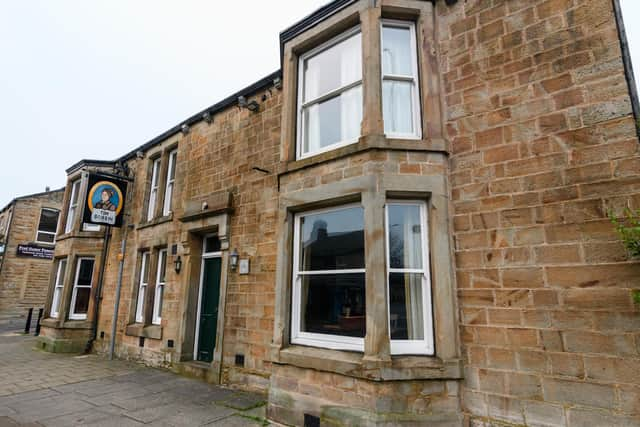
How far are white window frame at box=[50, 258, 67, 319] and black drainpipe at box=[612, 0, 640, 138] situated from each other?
14525 millimetres

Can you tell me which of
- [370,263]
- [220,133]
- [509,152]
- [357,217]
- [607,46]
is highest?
[220,133]

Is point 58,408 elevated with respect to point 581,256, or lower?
lower

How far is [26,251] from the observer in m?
18.8

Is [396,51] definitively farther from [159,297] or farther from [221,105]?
[159,297]

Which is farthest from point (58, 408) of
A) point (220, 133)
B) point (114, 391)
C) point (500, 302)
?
point (500, 302)

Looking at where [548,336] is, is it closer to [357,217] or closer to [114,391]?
[357,217]

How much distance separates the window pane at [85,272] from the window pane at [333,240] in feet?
31.8

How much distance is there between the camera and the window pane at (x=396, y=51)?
4953 millimetres

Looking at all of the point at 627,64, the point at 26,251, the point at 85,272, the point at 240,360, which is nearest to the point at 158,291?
the point at 240,360

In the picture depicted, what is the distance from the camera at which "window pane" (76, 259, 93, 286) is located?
11.1 m

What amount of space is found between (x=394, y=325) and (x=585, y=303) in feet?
6.53

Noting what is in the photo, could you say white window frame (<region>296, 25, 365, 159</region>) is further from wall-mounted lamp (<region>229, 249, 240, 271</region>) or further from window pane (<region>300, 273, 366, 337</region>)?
wall-mounted lamp (<region>229, 249, 240, 271</region>)

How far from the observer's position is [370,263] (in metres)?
4.17

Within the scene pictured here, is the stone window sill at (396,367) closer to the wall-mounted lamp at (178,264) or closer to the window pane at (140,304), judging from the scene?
the wall-mounted lamp at (178,264)
